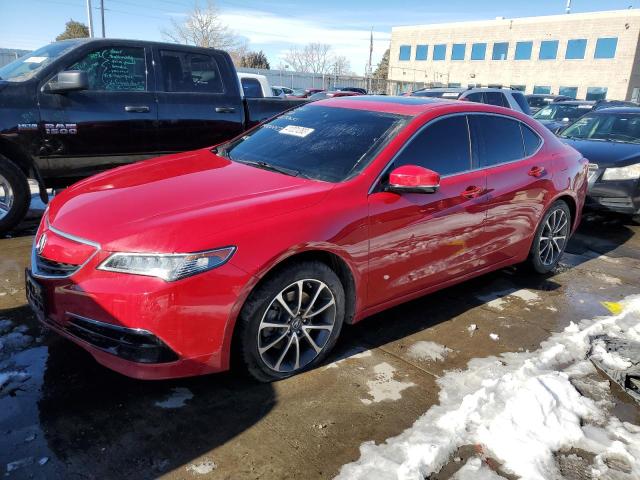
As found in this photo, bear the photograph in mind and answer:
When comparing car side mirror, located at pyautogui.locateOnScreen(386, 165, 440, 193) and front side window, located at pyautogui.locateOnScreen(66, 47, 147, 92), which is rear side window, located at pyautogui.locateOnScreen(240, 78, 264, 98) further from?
car side mirror, located at pyautogui.locateOnScreen(386, 165, 440, 193)

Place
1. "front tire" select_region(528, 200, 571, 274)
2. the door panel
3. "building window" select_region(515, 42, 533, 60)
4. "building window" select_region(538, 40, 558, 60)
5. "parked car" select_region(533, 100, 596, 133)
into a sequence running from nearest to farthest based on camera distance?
"front tire" select_region(528, 200, 571, 274) < the door panel < "parked car" select_region(533, 100, 596, 133) < "building window" select_region(538, 40, 558, 60) < "building window" select_region(515, 42, 533, 60)

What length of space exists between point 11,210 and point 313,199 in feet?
12.3

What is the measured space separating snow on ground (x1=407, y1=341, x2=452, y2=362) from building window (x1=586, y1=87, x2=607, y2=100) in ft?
161

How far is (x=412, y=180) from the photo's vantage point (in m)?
3.20

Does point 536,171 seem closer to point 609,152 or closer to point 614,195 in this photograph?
point 614,195

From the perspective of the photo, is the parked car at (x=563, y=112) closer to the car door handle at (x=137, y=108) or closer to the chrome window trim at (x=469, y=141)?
the chrome window trim at (x=469, y=141)

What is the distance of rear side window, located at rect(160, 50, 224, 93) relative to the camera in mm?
5836

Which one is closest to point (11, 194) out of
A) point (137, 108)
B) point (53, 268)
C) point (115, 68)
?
point (137, 108)

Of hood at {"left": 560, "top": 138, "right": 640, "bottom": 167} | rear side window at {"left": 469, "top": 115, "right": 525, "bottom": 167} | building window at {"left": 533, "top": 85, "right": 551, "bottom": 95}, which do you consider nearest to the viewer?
rear side window at {"left": 469, "top": 115, "right": 525, "bottom": 167}

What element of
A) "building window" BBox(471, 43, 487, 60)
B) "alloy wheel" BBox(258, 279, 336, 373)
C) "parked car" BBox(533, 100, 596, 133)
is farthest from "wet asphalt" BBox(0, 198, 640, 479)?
"building window" BBox(471, 43, 487, 60)

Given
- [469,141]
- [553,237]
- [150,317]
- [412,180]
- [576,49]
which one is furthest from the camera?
[576,49]

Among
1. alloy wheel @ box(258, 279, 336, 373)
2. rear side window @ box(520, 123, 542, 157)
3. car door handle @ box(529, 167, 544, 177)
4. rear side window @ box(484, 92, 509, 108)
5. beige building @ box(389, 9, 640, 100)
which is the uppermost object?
beige building @ box(389, 9, 640, 100)

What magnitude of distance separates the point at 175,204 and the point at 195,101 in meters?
3.50

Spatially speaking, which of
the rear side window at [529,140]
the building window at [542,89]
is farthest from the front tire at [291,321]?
the building window at [542,89]
